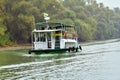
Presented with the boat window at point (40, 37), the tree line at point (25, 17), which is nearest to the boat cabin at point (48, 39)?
the boat window at point (40, 37)

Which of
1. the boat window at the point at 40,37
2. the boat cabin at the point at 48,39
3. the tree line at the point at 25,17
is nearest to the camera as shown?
the boat cabin at the point at 48,39

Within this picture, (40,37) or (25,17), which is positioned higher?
(25,17)

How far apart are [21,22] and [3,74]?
2326 inches

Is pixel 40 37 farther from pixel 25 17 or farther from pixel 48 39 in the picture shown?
pixel 25 17

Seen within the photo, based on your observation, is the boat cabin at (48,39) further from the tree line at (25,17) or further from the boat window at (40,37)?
the tree line at (25,17)

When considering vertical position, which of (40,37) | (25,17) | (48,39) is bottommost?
(48,39)

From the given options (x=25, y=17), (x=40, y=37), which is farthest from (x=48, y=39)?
(x=25, y=17)

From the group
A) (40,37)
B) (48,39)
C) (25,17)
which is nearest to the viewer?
(40,37)

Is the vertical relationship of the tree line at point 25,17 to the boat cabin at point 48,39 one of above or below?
above

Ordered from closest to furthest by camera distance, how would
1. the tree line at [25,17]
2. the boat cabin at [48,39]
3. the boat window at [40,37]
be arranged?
the boat cabin at [48,39] → the boat window at [40,37] → the tree line at [25,17]

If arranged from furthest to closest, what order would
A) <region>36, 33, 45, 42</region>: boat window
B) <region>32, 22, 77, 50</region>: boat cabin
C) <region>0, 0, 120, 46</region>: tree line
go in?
<region>0, 0, 120, 46</region>: tree line < <region>36, 33, 45, 42</region>: boat window < <region>32, 22, 77, 50</region>: boat cabin

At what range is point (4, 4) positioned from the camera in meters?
87.5

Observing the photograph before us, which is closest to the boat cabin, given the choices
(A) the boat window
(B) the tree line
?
(A) the boat window

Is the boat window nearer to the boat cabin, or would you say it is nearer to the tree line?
the boat cabin
